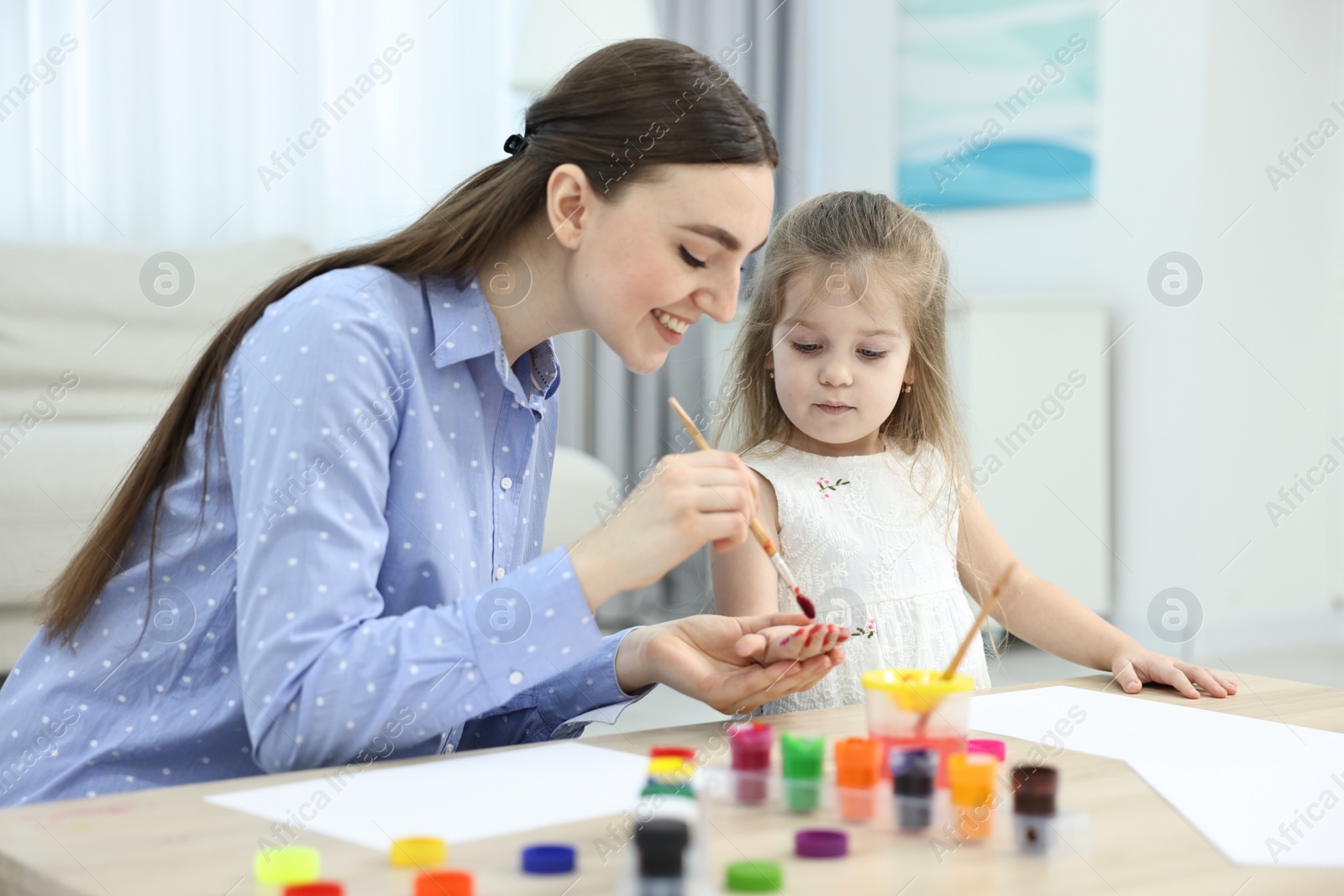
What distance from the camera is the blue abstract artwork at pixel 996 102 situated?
3545 mm

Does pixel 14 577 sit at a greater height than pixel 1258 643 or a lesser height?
greater

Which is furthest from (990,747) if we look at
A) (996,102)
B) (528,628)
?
(996,102)

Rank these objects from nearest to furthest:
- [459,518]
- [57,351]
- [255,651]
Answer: [255,651] < [459,518] < [57,351]

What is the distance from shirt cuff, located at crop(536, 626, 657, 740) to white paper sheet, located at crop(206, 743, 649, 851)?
0.84 feet

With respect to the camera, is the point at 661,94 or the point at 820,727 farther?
the point at 661,94

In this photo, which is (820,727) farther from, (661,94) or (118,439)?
(118,439)

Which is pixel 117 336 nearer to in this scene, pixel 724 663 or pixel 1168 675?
pixel 724 663

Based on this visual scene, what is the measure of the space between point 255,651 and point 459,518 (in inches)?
8.3

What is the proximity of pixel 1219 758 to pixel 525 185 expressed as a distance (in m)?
0.66

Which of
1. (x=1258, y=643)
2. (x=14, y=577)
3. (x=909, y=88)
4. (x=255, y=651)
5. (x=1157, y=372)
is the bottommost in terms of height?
(x=1258, y=643)

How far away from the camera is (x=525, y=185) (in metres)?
1.06

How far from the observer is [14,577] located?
2.26 meters

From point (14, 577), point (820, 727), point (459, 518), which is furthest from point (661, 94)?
point (14, 577)

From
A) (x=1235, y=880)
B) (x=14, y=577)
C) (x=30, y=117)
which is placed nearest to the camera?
(x=1235, y=880)
